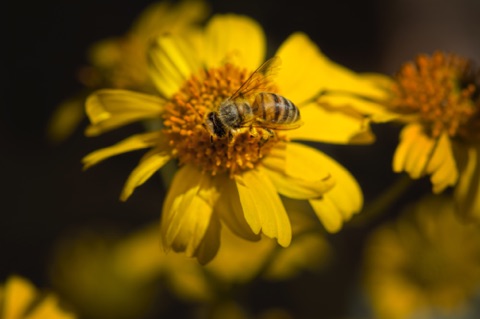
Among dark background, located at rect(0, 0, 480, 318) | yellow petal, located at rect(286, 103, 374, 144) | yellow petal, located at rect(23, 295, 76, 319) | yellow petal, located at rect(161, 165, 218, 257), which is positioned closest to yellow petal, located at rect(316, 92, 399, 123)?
yellow petal, located at rect(286, 103, 374, 144)

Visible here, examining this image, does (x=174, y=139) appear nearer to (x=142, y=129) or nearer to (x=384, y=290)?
(x=384, y=290)

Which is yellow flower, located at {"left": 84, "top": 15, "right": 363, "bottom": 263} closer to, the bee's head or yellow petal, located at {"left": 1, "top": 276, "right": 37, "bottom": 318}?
the bee's head

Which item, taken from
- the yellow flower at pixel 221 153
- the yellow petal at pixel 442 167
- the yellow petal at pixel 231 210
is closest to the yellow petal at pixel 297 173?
the yellow flower at pixel 221 153

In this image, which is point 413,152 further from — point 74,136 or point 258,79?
point 74,136

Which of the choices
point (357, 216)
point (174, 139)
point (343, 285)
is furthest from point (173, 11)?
point (343, 285)

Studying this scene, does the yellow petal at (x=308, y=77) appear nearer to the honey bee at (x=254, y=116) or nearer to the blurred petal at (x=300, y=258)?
the honey bee at (x=254, y=116)

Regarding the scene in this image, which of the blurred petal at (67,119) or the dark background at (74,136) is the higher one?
the blurred petal at (67,119)

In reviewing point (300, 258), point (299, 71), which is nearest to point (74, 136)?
point (300, 258)
